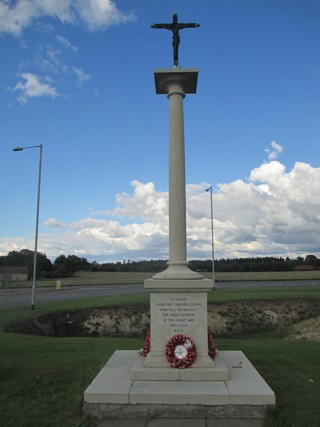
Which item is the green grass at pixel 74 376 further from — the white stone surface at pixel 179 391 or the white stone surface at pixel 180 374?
the white stone surface at pixel 180 374

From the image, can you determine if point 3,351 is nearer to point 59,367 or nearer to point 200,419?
point 59,367

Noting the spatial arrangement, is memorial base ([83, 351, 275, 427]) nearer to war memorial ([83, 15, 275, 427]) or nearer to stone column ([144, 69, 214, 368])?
war memorial ([83, 15, 275, 427])

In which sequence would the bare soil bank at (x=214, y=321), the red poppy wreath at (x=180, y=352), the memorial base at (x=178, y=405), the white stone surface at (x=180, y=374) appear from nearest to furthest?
the memorial base at (x=178, y=405)
the white stone surface at (x=180, y=374)
the red poppy wreath at (x=180, y=352)
the bare soil bank at (x=214, y=321)

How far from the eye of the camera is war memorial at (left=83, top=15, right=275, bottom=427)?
611cm

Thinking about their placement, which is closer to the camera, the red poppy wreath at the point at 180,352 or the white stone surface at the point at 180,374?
the white stone surface at the point at 180,374

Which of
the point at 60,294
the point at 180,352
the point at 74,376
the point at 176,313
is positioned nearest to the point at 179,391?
the point at 180,352

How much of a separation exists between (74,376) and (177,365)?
1.94 meters

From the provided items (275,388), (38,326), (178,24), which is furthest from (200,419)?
(38,326)

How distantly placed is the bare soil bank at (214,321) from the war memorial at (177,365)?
27.8 feet

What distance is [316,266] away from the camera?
3391 inches

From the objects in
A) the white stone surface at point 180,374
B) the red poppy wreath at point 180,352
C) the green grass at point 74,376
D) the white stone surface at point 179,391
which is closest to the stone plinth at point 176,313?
the red poppy wreath at point 180,352

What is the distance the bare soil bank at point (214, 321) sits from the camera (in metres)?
16.7

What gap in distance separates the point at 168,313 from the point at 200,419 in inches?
78.1

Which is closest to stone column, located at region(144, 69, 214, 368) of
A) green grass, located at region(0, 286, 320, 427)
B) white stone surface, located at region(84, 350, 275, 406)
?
white stone surface, located at region(84, 350, 275, 406)
